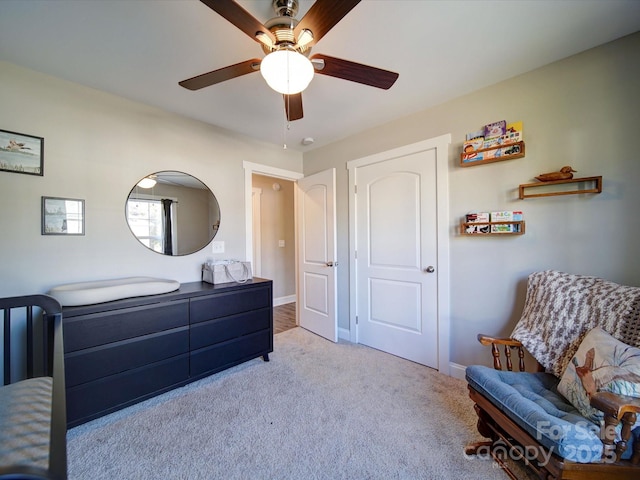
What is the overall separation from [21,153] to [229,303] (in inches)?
70.6

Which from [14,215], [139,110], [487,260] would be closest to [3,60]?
[139,110]

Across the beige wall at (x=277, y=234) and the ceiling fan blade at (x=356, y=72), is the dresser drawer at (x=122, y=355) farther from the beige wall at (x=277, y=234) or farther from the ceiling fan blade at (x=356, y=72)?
the beige wall at (x=277, y=234)

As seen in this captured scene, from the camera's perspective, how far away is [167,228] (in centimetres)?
243

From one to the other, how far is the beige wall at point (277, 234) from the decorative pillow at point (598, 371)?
3.96 meters

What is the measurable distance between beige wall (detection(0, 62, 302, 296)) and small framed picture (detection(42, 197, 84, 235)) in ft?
0.12

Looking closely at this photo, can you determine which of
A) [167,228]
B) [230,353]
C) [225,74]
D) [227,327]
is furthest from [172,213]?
[225,74]

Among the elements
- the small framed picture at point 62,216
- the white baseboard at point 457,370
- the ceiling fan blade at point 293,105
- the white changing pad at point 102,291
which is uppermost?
the ceiling fan blade at point 293,105

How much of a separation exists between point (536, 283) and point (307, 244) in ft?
7.79

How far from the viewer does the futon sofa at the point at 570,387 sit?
1.00 m

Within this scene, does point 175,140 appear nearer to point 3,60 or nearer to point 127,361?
point 3,60

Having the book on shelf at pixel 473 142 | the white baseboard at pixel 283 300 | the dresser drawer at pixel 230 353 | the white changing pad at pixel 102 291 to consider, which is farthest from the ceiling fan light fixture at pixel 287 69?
the white baseboard at pixel 283 300

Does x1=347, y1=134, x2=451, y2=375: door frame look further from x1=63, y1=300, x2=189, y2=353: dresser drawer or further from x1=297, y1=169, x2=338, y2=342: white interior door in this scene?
x1=63, y1=300, x2=189, y2=353: dresser drawer

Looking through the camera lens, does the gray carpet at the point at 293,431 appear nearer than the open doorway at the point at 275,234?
Yes

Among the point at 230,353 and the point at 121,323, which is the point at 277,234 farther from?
the point at 121,323
